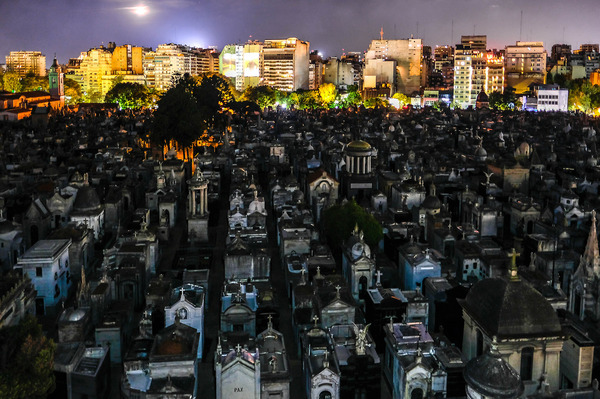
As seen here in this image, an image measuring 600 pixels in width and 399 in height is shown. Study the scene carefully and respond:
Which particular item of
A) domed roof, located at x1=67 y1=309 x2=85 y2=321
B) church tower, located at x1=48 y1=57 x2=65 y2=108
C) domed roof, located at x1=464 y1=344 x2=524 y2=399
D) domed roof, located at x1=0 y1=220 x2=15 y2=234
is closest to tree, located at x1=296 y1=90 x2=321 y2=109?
church tower, located at x1=48 y1=57 x2=65 y2=108

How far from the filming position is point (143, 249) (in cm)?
4050

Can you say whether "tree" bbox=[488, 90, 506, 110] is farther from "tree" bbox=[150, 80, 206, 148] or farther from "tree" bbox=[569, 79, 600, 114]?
"tree" bbox=[150, 80, 206, 148]

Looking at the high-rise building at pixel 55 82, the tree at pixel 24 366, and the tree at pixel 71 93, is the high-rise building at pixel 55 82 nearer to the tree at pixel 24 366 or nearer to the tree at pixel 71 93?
the tree at pixel 71 93

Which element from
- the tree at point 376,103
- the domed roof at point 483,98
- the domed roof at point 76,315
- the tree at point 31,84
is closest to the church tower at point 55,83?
the tree at point 31,84

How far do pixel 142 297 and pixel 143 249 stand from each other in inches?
131

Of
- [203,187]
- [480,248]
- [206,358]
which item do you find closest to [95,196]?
[203,187]

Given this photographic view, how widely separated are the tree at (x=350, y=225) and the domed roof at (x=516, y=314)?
19323 millimetres

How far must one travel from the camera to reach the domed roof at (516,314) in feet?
80.4

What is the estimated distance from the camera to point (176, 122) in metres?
84.6

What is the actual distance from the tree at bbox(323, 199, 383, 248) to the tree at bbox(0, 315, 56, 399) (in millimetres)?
24178

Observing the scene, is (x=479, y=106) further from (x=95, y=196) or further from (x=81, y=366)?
(x=81, y=366)

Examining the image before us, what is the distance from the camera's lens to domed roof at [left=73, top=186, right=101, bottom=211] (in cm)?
5009

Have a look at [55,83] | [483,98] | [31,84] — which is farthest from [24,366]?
[31,84]

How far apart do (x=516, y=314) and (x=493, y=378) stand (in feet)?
17.3
